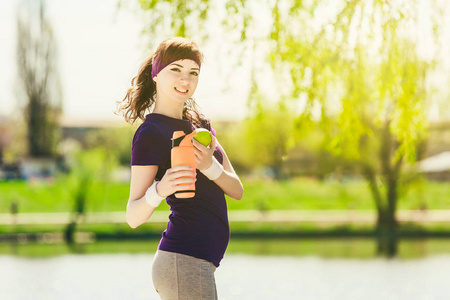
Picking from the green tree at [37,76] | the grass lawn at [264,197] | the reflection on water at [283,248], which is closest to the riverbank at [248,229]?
the reflection on water at [283,248]

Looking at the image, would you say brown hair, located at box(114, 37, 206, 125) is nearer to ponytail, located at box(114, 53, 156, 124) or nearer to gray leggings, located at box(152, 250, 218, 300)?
ponytail, located at box(114, 53, 156, 124)

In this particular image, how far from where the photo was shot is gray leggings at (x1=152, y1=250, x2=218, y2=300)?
228cm

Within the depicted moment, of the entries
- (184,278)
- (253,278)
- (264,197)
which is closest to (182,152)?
(184,278)

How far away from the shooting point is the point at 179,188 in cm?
219

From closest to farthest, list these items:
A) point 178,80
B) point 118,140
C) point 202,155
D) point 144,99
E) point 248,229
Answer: point 202,155 < point 178,80 < point 144,99 < point 248,229 < point 118,140

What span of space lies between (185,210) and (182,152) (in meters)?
0.23

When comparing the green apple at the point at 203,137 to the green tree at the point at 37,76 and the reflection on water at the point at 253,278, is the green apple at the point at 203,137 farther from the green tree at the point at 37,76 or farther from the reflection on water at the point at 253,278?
the green tree at the point at 37,76

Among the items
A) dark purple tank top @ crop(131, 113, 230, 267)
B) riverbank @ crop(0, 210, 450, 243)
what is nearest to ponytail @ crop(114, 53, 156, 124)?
dark purple tank top @ crop(131, 113, 230, 267)

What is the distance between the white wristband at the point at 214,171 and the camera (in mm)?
2334

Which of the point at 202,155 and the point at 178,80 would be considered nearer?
the point at 202,155

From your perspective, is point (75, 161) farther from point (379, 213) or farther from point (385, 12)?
point (385, 12)

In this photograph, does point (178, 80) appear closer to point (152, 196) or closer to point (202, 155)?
point (202, 155)

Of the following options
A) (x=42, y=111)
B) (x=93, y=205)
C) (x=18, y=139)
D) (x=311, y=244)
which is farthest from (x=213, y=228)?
(x=18, y=139)

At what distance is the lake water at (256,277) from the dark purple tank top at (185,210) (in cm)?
946
